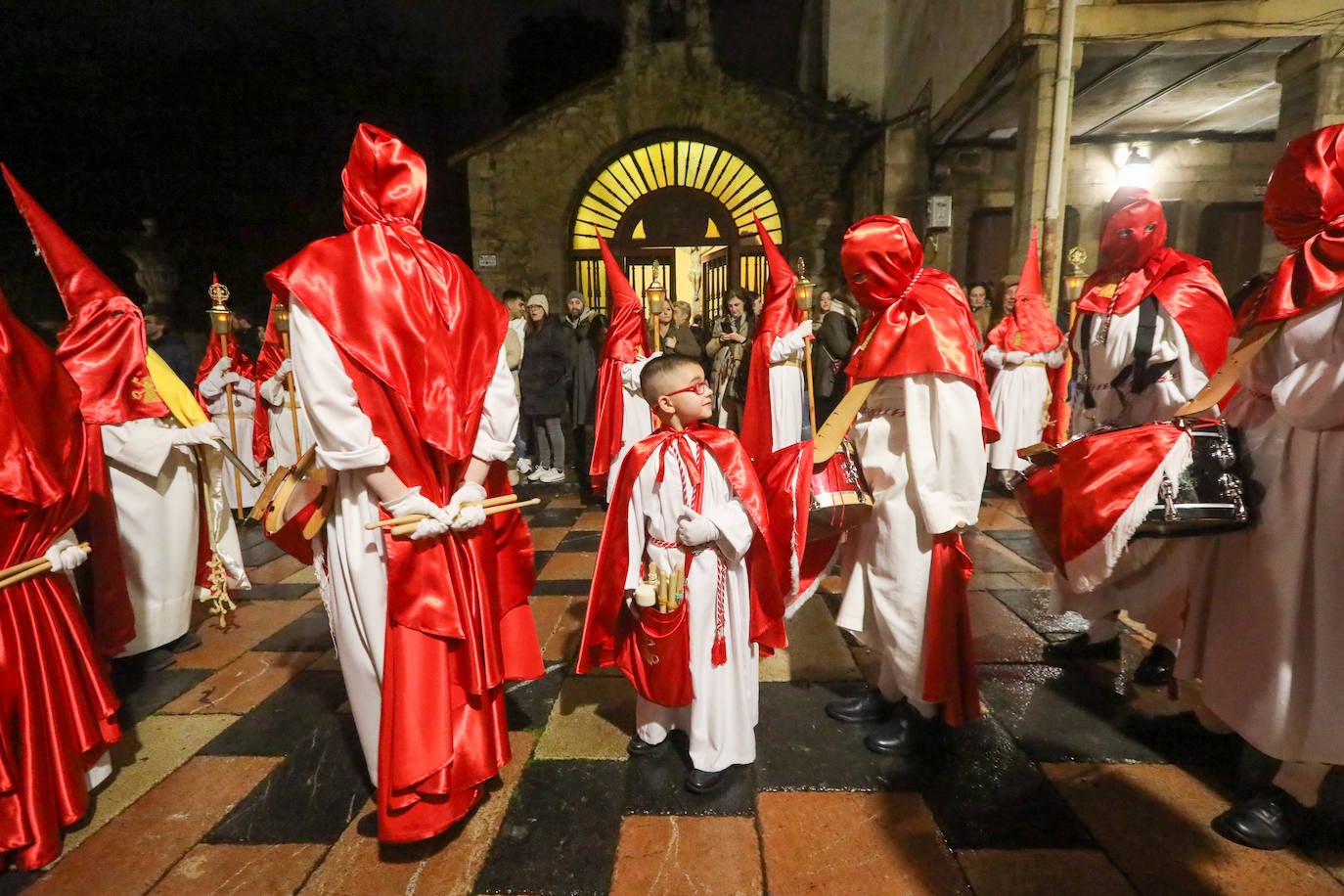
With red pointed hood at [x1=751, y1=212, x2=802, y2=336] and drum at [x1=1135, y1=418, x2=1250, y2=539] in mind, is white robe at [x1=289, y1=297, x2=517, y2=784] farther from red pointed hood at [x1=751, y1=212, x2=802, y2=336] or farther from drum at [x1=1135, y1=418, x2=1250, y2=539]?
red pointed hood at [x1=751, y1=212, x2=802, y2=336]

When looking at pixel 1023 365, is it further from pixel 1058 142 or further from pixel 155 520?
pixel 155 520

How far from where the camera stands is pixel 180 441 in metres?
3.52

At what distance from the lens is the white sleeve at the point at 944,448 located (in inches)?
96.1

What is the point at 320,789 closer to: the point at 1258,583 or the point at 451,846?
the point at 451,846

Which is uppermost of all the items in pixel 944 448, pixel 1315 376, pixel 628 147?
pixel 628 147

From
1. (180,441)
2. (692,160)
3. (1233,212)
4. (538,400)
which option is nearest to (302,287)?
(180,441)

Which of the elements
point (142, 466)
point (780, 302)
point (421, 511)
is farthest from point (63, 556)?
point (780, 302)

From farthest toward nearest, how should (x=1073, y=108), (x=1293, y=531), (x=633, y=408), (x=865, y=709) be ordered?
1. (x=1073, y=108)
2. (x=633, y=408)
3. (x=865, y=709)
4. (x=1293, y=531)

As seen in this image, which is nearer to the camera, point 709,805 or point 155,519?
point 709,805

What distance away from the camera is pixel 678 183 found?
13.0m

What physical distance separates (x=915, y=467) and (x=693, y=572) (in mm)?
918

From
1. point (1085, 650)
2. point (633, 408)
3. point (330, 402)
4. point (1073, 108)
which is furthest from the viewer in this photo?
point (1073, 108)

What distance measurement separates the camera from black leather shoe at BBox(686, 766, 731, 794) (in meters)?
2.46

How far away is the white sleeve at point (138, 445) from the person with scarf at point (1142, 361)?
Answer: 4.43m
